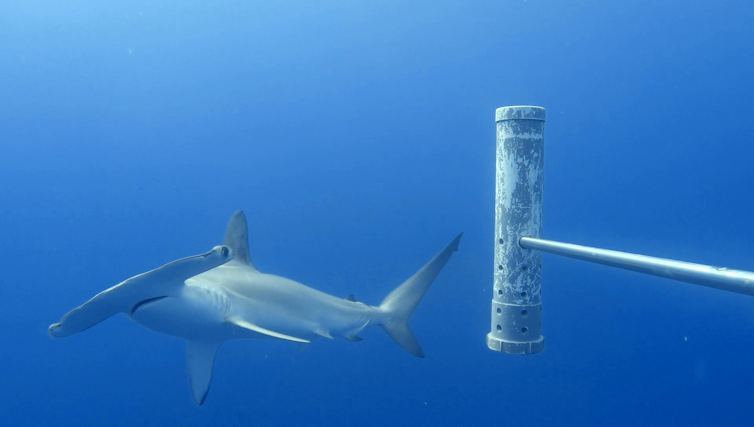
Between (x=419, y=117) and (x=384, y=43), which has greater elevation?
(x=384, y=43)

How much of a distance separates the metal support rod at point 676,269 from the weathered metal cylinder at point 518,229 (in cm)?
26

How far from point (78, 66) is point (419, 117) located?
24.6 ft

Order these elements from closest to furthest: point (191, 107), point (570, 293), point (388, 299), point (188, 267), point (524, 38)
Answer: point (188, 267) < point (388, 299) < point (570, 293) < point (524, 38) < point (191, 107)

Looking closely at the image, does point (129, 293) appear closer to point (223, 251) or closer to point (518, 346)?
point (223, 251)

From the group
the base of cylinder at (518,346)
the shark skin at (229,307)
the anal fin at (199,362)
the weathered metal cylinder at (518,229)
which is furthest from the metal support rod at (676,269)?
the anal fin at (199,362)

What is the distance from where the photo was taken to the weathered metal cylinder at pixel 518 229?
1.42 meters

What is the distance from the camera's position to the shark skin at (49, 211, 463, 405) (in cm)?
201

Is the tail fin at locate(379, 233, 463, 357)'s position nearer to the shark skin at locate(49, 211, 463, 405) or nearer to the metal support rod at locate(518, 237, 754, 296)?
the shark skin at locate(49, 211, 463, 405)

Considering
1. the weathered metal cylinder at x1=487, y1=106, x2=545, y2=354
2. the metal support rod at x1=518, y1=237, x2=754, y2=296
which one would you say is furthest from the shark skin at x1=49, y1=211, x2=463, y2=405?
the metal support rod at x1=518, y1=237, x2=754, y2=296

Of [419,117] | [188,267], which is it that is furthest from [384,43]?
[188,267]

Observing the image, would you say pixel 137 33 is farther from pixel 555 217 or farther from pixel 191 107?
pixel 555 217

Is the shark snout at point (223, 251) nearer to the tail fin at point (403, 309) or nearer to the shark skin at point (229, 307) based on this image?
the shark skin at point (229, 307)

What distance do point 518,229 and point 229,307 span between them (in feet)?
5.65

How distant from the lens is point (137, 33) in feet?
38.3
